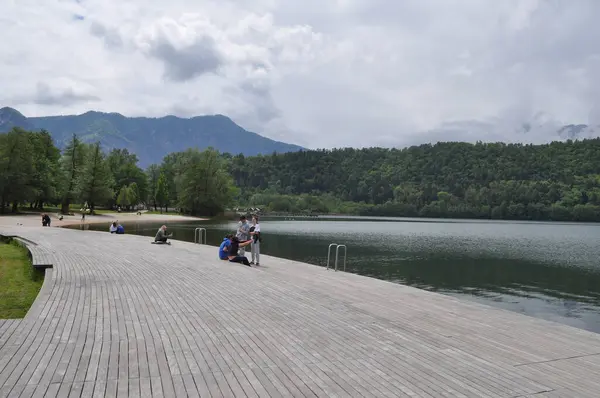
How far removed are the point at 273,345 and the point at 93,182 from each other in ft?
226

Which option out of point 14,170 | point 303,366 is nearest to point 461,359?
point 303,366

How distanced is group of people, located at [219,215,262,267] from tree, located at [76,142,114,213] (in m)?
57.3

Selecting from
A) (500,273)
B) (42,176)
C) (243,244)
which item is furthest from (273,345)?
(42,176)

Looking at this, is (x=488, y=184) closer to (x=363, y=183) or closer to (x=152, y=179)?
(x=363, y=183)

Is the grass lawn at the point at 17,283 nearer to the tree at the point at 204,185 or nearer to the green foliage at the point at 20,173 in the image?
the green foliage at the point at 20,173

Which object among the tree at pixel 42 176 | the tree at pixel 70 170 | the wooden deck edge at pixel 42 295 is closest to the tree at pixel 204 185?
the tree at pixel 70 170

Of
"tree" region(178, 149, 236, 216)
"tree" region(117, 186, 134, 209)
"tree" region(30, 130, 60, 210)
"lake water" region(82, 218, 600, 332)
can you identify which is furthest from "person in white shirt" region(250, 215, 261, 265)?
"tree" region(178, 149, 236, 216)

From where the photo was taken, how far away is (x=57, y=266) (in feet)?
43.0

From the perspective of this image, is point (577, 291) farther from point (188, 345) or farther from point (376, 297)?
point (188, 345)

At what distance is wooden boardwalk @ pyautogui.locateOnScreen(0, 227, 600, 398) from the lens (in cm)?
503

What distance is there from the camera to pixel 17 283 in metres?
12.5

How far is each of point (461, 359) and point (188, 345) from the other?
3.81 metres

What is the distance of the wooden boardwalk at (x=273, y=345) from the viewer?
5027 mm

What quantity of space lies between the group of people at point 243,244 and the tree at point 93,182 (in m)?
57.3
